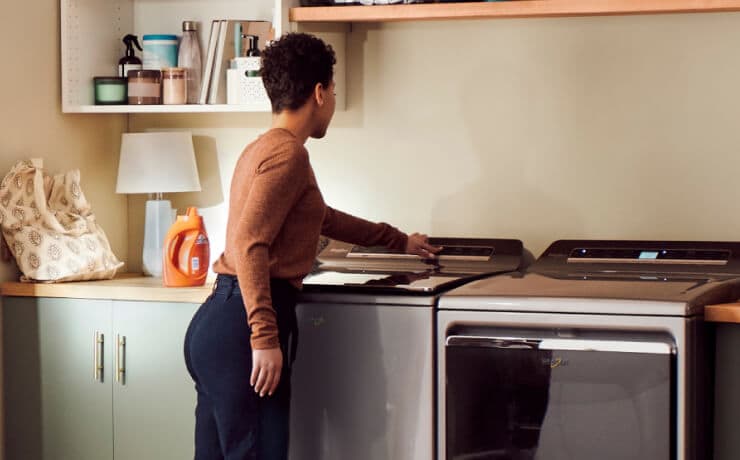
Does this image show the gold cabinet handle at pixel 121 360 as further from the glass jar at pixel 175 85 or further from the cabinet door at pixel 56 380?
the glass jar at pixel 175 85

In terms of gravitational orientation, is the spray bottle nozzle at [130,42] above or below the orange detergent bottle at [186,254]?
above

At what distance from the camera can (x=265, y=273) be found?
231 centimetres

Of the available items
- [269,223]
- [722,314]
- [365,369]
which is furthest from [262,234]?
[722,314]

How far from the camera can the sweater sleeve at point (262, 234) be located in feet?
7.55

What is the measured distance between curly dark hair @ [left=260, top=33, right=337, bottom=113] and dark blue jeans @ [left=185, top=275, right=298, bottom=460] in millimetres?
393

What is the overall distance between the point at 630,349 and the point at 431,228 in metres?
1.06

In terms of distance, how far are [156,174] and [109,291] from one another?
456mm

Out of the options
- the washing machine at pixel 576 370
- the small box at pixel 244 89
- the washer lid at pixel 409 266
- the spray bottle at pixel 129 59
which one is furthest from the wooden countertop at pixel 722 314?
the spray bottle at pixel 129 59

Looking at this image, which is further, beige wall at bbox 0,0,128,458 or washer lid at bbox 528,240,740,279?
beige wall at bbox 0,0,128,458

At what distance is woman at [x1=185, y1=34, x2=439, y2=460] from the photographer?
7.60 ft

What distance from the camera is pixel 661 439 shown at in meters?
2.38

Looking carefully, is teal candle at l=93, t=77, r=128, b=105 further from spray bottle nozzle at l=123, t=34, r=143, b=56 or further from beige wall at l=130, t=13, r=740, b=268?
beige wall at l=130, t=13, r=740, b=268

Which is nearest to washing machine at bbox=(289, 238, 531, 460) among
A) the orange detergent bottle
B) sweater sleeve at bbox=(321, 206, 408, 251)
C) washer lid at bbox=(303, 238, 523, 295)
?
washer lid at bbox=(303, 238, 523, 295)

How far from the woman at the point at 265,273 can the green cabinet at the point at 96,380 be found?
56cm
